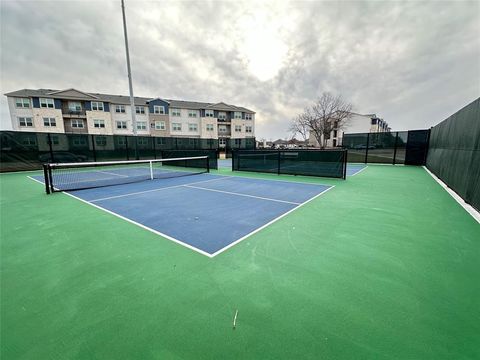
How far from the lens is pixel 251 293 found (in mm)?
2494

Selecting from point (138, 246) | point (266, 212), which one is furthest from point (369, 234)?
point (138, 246)

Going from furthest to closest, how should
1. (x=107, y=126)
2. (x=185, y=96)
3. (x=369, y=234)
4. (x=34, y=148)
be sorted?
(x=185, y=96)
(x=107, y=126)
(x=34, y=148)
(x=369, y=234)

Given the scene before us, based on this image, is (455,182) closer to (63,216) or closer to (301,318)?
(301,318)

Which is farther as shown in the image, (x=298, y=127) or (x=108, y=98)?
(x=298, y=127)

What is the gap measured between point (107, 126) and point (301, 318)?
43279 millimetres

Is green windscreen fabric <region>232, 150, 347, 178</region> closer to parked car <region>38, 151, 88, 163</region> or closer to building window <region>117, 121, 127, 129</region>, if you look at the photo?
parked car <region>38, 151, 88, 163</region>

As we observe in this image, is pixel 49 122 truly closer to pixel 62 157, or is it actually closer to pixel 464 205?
pixel 62 157

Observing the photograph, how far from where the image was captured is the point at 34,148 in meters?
16.0

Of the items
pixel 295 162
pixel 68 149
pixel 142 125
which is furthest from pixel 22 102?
pixel 295 162

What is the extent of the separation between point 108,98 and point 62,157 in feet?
82.8

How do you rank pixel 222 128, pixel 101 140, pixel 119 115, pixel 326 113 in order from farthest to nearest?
pixel 222 128, pixel 326 113, pixel 119 115, pixel 101 140

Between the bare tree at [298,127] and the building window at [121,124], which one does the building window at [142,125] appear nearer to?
the building window at [121,124]

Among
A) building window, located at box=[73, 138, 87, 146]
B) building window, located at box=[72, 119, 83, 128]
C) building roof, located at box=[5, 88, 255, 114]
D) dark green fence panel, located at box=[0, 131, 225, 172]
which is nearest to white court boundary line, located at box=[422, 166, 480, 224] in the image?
dark green fence panel, located at box=[0, 131, 225, 172]

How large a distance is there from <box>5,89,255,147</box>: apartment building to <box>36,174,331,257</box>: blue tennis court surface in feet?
104
